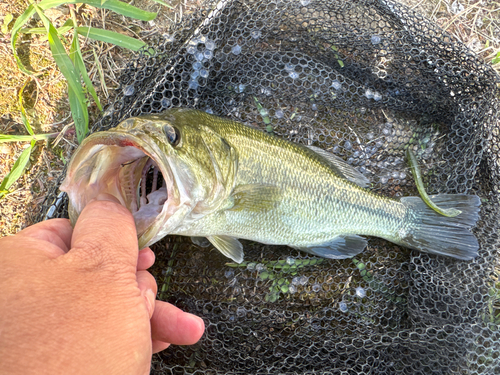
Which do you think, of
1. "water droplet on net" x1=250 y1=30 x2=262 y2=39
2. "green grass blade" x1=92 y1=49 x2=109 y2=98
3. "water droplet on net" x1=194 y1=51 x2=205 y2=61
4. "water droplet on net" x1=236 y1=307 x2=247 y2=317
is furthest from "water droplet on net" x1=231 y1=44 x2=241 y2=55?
"water droplet on net" x1=236 y1=307 x2=247 y2=317

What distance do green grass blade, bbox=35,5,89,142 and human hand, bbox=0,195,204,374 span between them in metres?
1.31

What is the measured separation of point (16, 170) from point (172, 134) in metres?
1.92

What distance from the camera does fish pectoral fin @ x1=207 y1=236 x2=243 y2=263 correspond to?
8.30 feet

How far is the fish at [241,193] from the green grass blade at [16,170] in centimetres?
129

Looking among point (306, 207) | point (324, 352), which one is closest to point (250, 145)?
point (306, 207)

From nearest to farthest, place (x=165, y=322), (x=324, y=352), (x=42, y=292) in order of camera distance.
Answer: (x=42, y=292) < (x=165, y=322) < (x=324, y=352)

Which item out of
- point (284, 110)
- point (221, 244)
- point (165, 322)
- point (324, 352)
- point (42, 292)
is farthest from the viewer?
point (284, 110)

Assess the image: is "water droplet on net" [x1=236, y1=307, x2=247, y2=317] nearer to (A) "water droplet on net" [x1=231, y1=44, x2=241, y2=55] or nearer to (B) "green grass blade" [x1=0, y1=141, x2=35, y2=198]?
(A) "water droplet on net" [x1=231, y1=44, x2=241, y2=55]

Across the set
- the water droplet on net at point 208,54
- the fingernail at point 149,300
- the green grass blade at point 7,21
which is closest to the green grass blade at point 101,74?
the green grass blade at point 7,21

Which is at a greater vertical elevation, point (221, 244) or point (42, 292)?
point (42, 292)

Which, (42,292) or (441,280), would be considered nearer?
(42,292)

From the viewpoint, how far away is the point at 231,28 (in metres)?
2.68

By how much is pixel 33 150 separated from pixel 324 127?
2805mm

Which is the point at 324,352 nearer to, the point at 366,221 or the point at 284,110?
the point at 366,221
